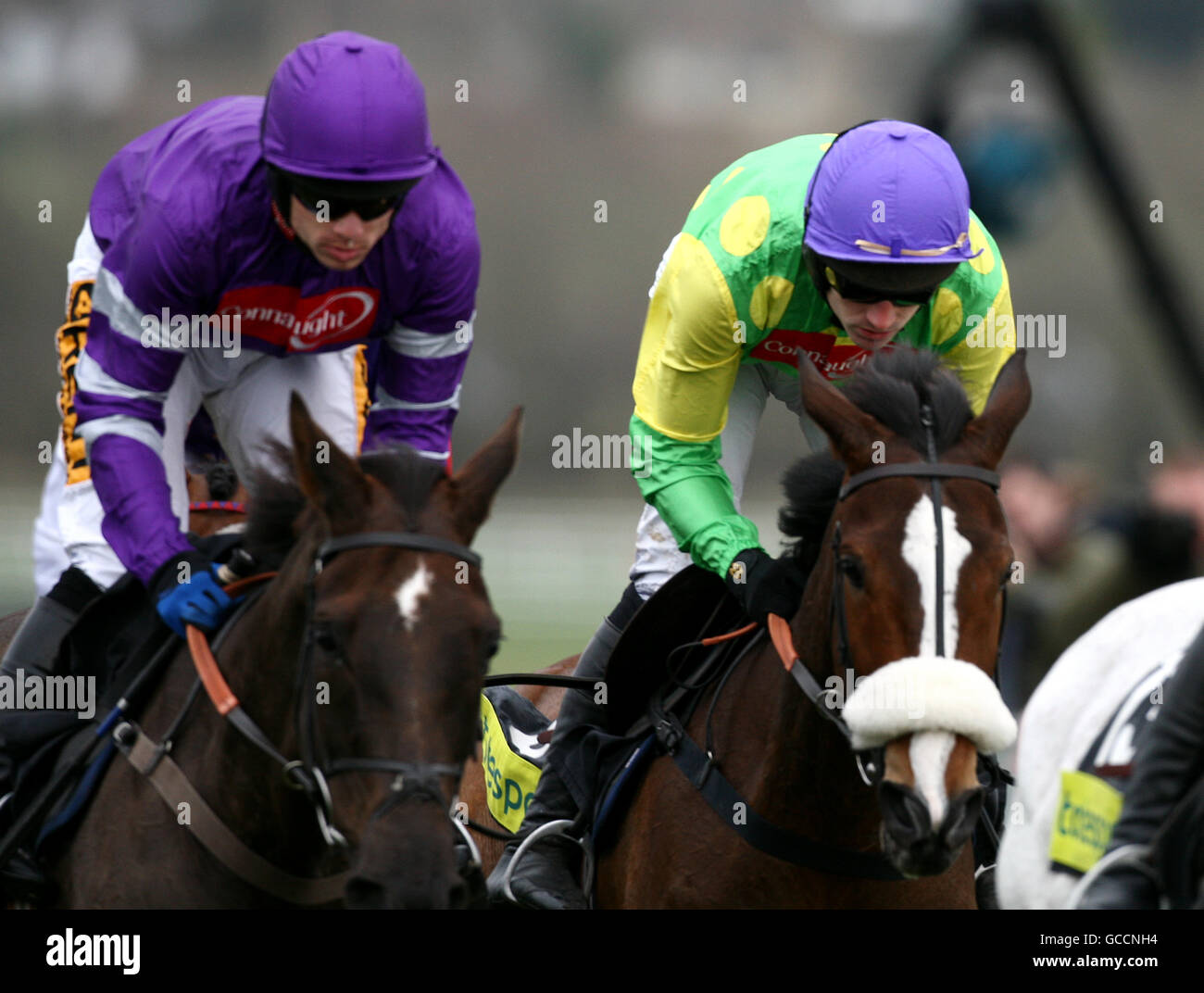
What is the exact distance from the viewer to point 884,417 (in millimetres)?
3725

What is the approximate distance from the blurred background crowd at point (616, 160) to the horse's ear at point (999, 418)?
290 inches

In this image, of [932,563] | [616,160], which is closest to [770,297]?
[932,563]

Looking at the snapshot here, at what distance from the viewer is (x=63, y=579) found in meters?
4.43

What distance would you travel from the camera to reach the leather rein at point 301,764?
10.7ft

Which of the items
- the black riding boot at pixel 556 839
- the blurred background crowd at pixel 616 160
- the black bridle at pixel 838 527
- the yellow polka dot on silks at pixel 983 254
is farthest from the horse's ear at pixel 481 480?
the blurred background crowd at pixel 616 160

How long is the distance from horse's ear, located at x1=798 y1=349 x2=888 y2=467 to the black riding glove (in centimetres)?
39

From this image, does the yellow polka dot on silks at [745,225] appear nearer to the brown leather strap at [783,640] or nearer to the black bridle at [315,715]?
the brown leather strap at [783,640]

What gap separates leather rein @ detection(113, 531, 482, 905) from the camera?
3250mm

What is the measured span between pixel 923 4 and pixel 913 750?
1316 cm

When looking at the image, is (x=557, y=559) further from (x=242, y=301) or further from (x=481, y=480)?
(x=481, y=480)

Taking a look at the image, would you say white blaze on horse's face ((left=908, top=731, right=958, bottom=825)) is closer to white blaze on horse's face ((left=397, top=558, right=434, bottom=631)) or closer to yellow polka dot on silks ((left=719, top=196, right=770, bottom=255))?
white blaze on horse's face ((left=397, top=558, right=434, bottom=631))

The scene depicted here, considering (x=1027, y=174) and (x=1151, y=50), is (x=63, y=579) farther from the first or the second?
(x=1151, y=50)

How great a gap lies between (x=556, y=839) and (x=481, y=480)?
58.6 inches

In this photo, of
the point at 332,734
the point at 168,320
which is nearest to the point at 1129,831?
the point at 332,734
